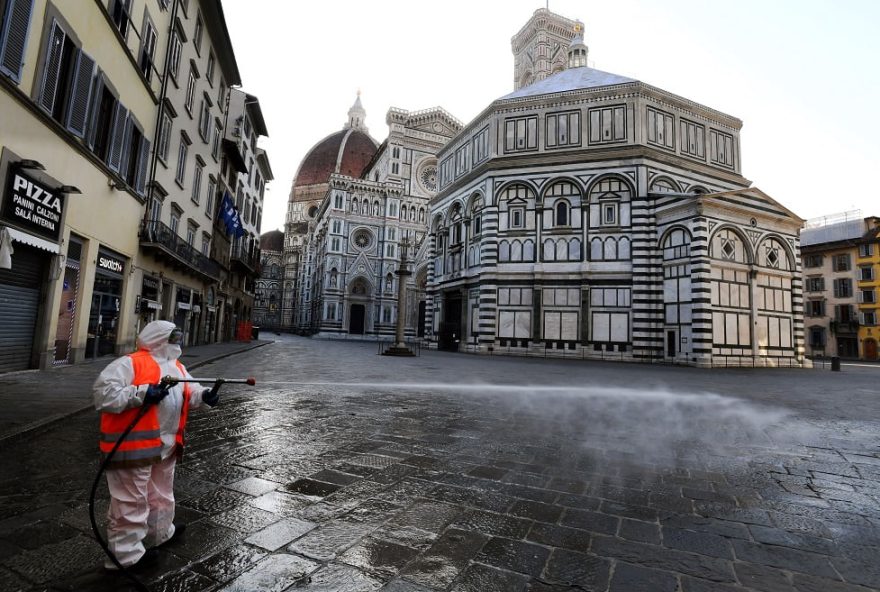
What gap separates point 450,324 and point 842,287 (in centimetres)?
3801

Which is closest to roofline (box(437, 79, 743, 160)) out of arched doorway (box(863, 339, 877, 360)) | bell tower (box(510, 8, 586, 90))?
arched doorway (box(863, 339, 877, 360))

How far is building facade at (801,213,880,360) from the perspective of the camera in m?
40.7

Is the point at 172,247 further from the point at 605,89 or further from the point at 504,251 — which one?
the point at 605,89

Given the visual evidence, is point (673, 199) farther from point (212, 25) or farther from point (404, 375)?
point (212, 25)

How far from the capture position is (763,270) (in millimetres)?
24625

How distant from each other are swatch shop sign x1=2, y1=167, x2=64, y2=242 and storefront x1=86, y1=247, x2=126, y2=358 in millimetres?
2703

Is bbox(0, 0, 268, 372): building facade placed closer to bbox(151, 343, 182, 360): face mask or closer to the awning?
the awning

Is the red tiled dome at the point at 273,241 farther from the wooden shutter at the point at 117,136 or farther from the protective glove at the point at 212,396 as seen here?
the protective glove at the point at 212,396

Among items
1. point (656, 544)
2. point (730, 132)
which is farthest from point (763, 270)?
point (656, 544)

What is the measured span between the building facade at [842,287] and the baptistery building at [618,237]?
836 inches

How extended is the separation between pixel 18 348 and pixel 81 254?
3042 mm

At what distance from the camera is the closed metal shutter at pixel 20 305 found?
30.5ft

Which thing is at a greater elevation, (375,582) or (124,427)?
(124,427)

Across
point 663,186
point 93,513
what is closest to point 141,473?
point 93,513
